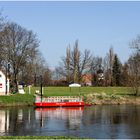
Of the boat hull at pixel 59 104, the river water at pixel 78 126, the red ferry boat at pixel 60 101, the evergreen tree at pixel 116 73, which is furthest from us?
the evergreen tree at pixel 116 73

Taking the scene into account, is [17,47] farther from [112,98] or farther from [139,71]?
[139,71]

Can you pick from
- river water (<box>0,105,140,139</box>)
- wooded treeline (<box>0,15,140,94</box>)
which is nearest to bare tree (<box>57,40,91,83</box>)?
wooded treeline (<box>0,15,140,94</box>)

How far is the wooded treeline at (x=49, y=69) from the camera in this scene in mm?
85938

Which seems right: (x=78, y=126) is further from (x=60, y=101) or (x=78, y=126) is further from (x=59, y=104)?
(x=60, y=101)

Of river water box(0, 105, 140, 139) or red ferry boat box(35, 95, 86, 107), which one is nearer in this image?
river water box(0, 105, 140, 139)

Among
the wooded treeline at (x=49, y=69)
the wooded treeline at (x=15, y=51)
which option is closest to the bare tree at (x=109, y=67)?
the wooded treeline at (x=49, y=69)

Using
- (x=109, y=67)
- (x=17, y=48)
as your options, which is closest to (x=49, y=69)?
(x=109, y=67)

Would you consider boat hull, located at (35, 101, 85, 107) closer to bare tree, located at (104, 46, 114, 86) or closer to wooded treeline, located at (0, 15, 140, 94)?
wooded treeline, located at (0, 15, 140, 94)

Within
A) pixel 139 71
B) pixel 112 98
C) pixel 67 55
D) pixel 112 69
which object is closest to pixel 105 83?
pixel 112 69

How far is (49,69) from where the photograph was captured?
511ft

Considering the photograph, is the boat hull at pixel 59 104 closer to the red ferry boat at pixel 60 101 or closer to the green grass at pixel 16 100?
the red ferry boat at pixel 60 101

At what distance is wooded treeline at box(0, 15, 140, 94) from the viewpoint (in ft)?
282

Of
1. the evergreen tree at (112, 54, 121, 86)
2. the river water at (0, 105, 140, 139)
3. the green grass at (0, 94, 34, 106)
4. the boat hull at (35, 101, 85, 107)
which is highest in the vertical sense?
the evergreen tree at (112, 54, 121, 86)

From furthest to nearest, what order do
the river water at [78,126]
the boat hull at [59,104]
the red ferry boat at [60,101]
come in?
the red ferry boat at [60,101]
the boat hull at [59,104]
the river water at [78,126]
